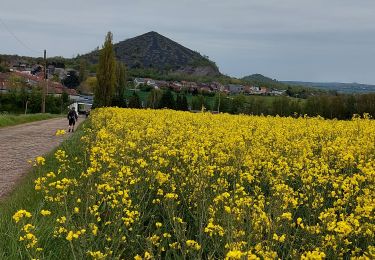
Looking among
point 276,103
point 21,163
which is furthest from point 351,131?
point 276,103

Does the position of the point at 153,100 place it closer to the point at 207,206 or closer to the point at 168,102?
the point at 168,102

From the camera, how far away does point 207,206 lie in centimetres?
491

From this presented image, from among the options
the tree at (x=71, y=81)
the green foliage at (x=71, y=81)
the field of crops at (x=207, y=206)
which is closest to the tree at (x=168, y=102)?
the field of crops at (x=207, y=206)

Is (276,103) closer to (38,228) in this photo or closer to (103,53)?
(103,53)

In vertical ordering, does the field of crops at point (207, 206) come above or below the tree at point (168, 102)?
above

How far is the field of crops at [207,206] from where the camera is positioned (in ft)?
12.7

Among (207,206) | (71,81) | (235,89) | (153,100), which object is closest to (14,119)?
(207,206)

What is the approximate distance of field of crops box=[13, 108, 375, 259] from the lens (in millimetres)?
3883

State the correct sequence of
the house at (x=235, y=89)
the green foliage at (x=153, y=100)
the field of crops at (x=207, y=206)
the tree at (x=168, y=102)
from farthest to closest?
the house at (x=235, y=89), the green foliage at (x=153, y=100), the tree at (x=168, y=102), the field of crops at (x=207, y=206)

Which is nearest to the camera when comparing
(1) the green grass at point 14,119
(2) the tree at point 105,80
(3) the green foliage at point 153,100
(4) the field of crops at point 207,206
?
(4) the field of crops at point 207,206

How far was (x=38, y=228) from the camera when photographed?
16.8 ft

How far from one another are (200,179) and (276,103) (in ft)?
184

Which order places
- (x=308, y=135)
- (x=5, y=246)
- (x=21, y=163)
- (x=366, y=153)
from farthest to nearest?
1. (x=21, y=163)
2. (x=308, y=135)
3. (x=366, y=153)
4. (x=5, y=246)

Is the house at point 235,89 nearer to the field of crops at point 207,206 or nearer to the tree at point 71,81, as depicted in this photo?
the tree at point 71,81
